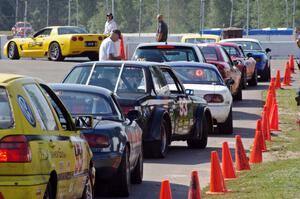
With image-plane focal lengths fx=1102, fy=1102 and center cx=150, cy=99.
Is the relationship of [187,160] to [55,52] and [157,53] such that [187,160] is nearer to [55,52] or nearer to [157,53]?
[157,53]

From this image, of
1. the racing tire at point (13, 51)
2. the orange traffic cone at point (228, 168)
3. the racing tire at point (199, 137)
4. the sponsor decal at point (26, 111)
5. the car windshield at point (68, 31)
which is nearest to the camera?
the sponsor decal at point (26, 111)

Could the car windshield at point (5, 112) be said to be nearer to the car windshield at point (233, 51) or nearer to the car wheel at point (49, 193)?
the car wheel at point (49, 193)

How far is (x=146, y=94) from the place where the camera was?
1638cm

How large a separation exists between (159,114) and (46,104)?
708cm

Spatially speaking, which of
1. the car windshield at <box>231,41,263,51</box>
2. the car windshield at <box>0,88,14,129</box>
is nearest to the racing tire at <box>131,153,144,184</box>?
the car windshield at <box>0,88,14,129</box>

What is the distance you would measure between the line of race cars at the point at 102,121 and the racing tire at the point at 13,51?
67.4 ft

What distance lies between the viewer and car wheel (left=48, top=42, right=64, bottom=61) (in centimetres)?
4291

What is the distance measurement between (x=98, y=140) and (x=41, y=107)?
346 centimetres

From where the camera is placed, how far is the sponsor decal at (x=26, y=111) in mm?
8406

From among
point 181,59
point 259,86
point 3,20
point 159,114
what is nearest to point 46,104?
point 159,114

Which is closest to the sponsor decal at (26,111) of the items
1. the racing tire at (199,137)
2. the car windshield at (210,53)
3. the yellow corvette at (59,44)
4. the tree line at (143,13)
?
the racing tire at (199,137)

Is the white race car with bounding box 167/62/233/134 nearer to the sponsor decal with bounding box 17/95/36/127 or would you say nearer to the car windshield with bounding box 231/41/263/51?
the sponsor decal with bounding box 17/95/36/127

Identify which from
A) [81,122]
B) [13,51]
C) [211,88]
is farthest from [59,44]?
[81,122]

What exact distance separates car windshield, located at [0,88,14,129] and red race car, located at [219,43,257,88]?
77.8 feet
